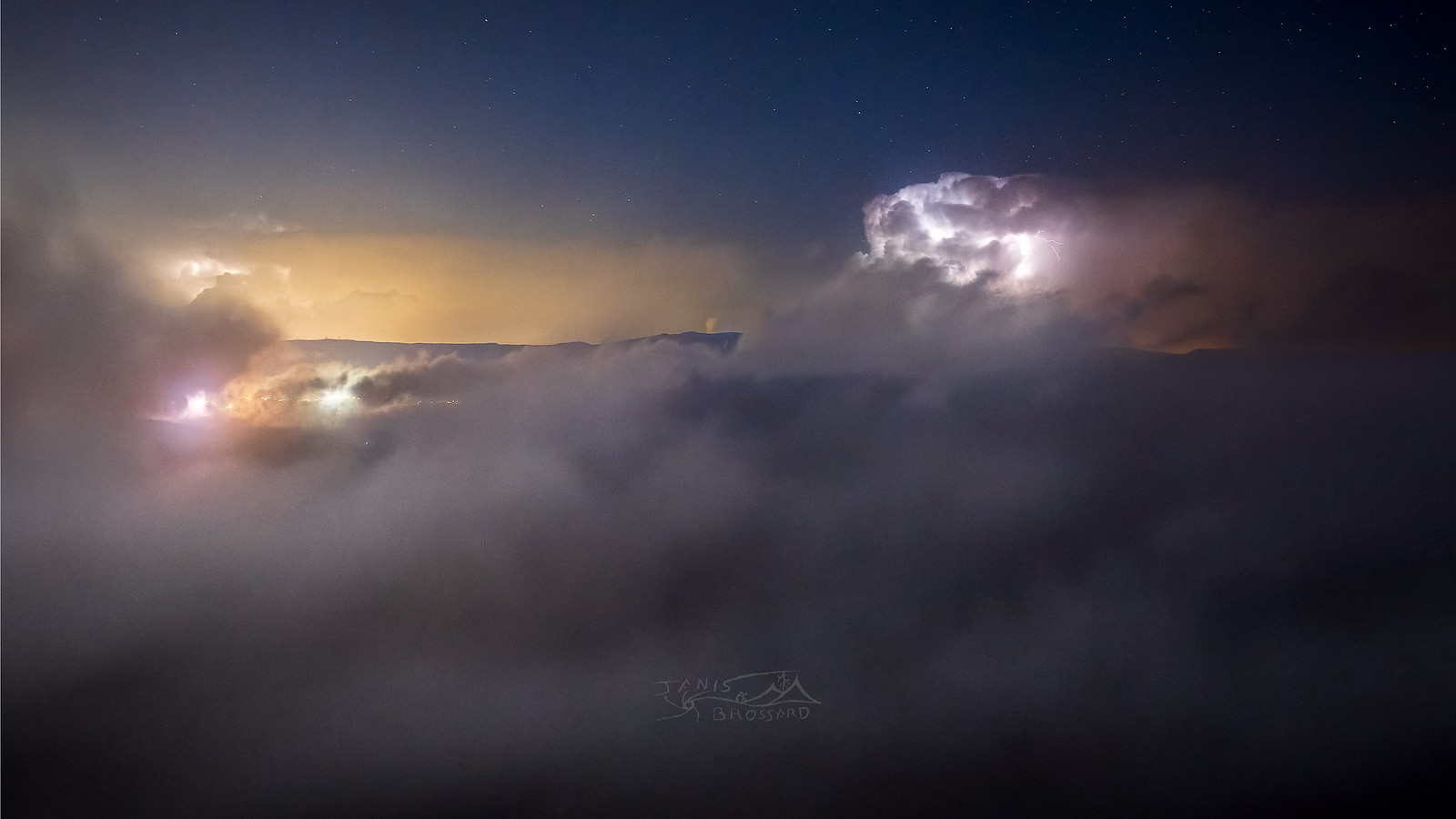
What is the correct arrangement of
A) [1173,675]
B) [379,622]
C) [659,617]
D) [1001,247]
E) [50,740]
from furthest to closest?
[659,617]
[1173,675]
[379,622]
[50,740]
[1001,247]

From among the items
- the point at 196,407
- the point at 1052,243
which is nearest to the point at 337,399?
the point at 196,407

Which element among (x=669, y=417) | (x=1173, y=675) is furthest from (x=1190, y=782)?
(x=669, y=417)

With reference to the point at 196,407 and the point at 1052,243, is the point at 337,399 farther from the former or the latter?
the point at 1052,243

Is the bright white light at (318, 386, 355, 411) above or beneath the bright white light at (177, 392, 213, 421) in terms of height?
above

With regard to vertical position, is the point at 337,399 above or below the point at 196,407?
above

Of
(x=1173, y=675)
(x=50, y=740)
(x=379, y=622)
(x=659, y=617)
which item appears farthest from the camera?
(x=659, y=617)

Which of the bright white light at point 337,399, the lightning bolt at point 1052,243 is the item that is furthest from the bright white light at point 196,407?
Answer: the lightning bolt at point 1052,243

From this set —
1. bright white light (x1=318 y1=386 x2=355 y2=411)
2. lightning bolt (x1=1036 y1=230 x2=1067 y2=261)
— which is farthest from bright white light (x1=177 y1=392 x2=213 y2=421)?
lightning bolt (x1=1036 y1=230 x2=1067 y2=261)

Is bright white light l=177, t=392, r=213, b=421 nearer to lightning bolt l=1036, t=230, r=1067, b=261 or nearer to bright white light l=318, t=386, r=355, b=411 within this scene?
bright white light l=318, t=386, r=355, b=411

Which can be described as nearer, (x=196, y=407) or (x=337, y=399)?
(x=196, y=407)

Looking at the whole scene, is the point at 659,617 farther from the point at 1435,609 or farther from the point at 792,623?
the point at 1435,609

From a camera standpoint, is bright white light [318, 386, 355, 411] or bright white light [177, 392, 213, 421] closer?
bright white light [177, 392, 213, 421]
